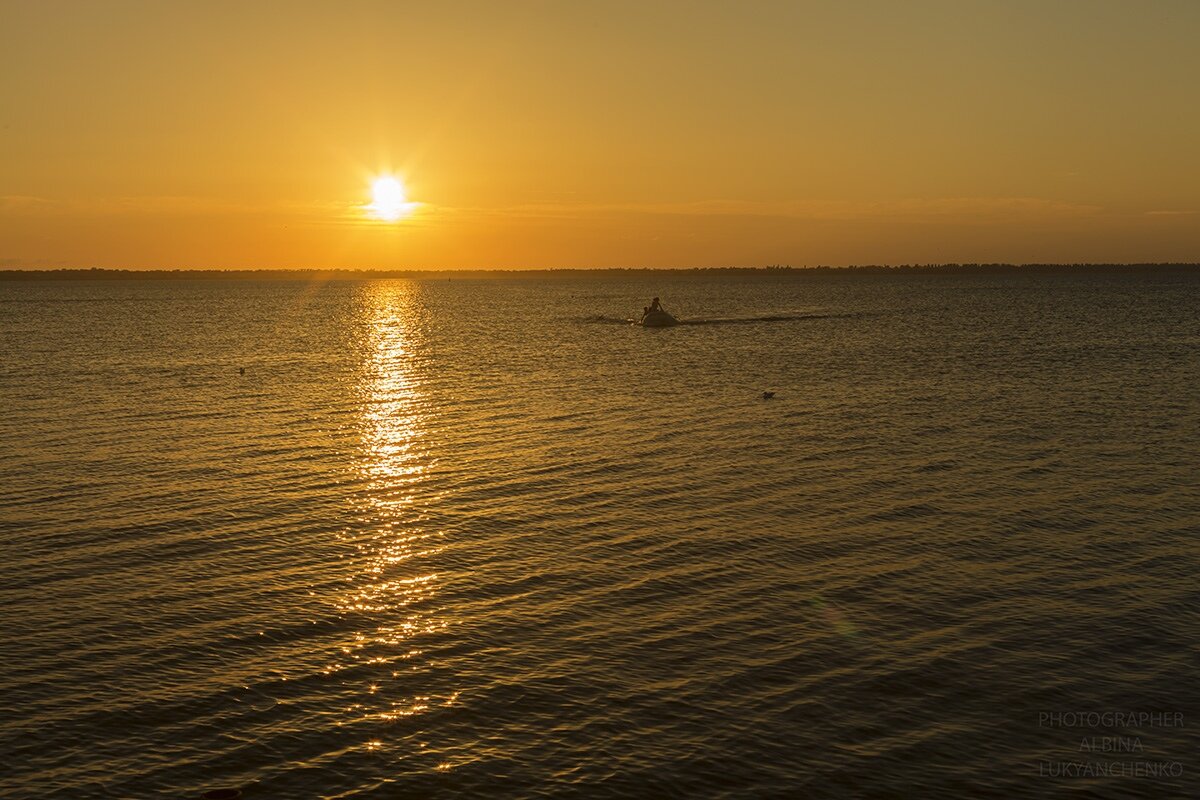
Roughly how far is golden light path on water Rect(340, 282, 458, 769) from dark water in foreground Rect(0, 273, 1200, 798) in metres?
0.11

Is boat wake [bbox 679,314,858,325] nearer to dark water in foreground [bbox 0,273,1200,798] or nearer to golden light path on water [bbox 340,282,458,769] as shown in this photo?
dark water in foreground [bbox 0,273,1200,798]

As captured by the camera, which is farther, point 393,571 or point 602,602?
A: point 393,571

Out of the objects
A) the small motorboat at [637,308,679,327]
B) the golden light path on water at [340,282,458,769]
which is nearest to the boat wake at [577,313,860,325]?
the small motorboat at [637,308,679,327]

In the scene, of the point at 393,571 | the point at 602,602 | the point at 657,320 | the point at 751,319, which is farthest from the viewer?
the point at 751,319

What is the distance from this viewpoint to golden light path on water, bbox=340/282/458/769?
1806cm

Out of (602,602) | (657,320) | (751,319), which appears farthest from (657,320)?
(602,602)

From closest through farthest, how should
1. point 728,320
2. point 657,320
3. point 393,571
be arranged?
point 393,571 → point 657,320 → point 728,320

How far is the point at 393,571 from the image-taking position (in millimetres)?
25281

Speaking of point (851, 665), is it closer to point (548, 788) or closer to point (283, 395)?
point (548, 788)

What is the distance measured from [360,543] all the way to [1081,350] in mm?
79242

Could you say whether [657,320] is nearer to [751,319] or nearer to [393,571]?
[751,319]

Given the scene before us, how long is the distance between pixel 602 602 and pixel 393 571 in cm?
566

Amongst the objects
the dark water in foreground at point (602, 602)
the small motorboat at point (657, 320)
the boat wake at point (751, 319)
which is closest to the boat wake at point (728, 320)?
the boat wake at point (751, 319)

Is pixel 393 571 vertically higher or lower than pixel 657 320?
lower
